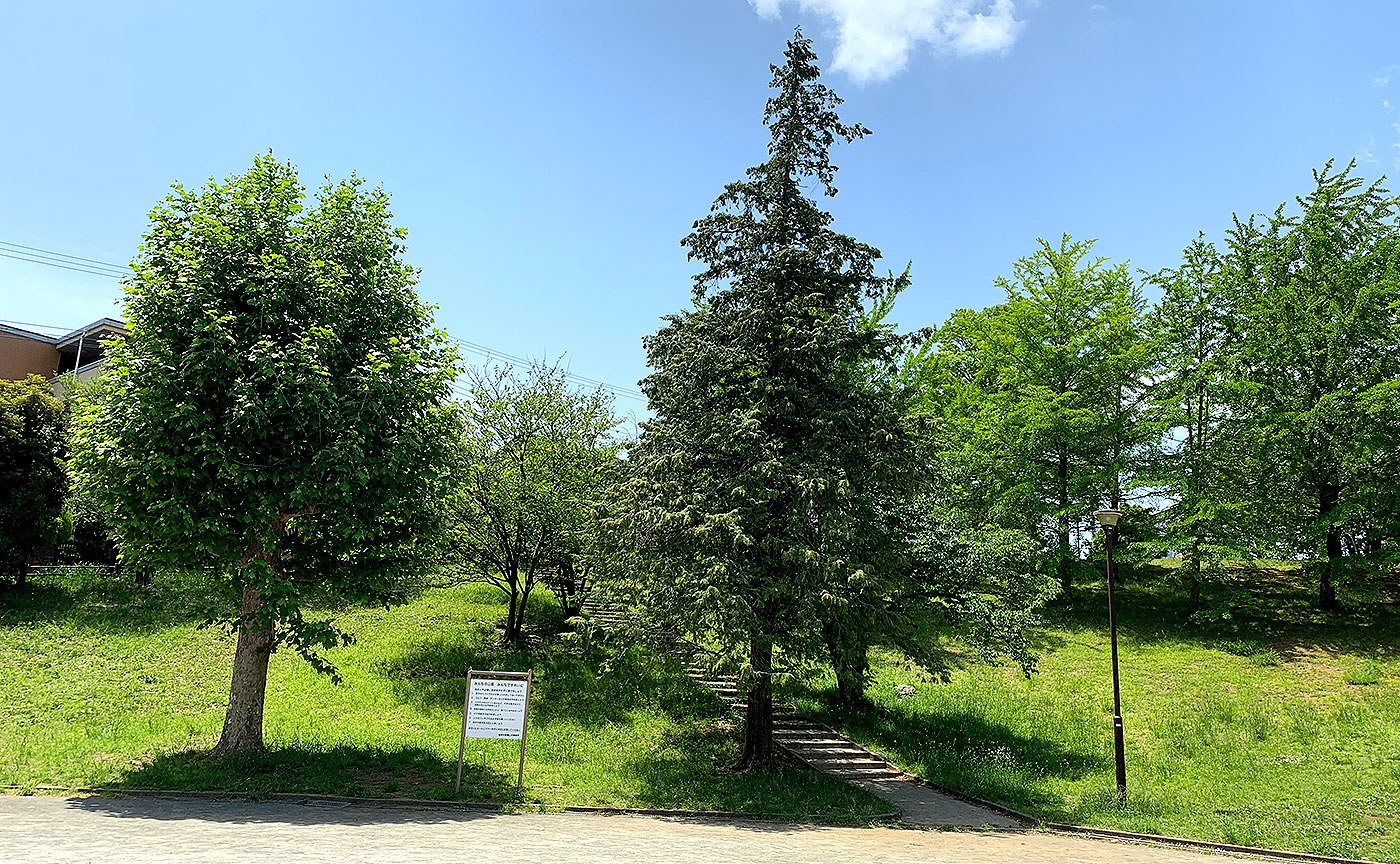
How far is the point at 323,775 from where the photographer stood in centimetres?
1365

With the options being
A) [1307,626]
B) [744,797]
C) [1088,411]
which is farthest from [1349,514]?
[744,797]

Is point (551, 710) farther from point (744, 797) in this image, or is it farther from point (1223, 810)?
point (1223, 810)

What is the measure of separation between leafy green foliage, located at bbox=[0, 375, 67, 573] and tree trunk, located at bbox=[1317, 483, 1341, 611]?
1629 inches

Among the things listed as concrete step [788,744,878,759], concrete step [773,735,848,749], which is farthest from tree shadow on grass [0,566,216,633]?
concrete step [788,744,878,759]

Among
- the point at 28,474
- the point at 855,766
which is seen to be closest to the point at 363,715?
the point at 855,766

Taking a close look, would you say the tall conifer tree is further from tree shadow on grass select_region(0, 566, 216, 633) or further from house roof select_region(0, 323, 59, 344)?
house roof select_region(0, 323, 59, 344)

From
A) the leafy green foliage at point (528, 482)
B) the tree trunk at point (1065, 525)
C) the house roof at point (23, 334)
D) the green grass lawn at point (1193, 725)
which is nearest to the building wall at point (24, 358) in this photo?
the house roof at point (23, 334)

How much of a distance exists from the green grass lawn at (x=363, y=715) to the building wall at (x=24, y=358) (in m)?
20.4

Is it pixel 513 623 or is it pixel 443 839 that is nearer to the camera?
pixel 443 839

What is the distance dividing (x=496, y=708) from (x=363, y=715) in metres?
6.47

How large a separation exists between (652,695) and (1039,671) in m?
11.9

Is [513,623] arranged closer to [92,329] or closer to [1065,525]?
[1065,525]

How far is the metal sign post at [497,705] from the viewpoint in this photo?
533 inches

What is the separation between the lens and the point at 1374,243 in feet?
84.9
